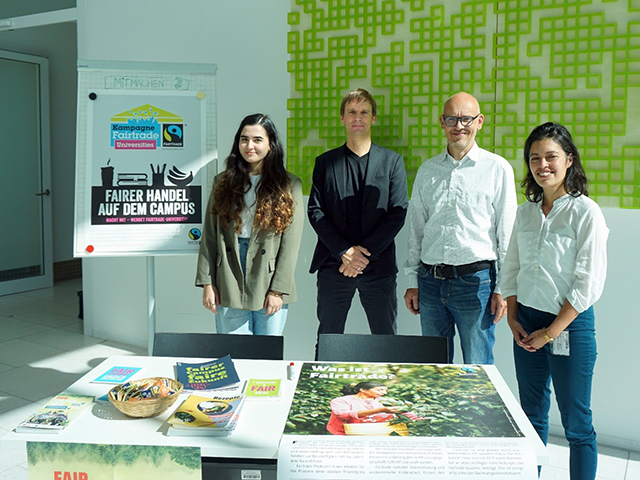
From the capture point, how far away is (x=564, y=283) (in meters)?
2.36

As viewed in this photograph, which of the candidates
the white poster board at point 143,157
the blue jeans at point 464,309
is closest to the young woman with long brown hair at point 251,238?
the white poster board at point 143,157

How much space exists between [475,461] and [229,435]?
0.63 metres

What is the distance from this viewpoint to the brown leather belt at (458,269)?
288 centimetres

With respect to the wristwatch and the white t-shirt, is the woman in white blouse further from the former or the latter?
the white t-shirt

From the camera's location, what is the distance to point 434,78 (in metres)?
3.75

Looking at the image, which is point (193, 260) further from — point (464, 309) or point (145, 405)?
point (145, 405)

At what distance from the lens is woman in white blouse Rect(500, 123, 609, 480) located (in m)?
2.30

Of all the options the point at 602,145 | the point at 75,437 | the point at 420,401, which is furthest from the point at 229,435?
the point at 602,145

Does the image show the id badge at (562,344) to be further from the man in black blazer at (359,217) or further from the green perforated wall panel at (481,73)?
the green perforated wall panel at (481,73)

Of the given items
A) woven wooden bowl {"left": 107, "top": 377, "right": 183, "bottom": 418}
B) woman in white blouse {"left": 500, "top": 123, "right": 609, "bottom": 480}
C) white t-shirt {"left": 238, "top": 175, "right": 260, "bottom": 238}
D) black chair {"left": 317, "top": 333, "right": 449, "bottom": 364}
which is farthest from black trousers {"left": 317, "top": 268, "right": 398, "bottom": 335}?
woven wooden bowl {"left": 107, "top": 377, "right": 183, "bottom": 418}

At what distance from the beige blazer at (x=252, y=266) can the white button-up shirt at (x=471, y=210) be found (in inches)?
28.8

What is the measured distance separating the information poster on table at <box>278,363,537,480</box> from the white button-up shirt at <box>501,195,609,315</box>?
0.61m

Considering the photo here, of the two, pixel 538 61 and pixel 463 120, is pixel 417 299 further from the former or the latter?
pixel 538 61

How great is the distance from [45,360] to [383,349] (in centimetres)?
364
